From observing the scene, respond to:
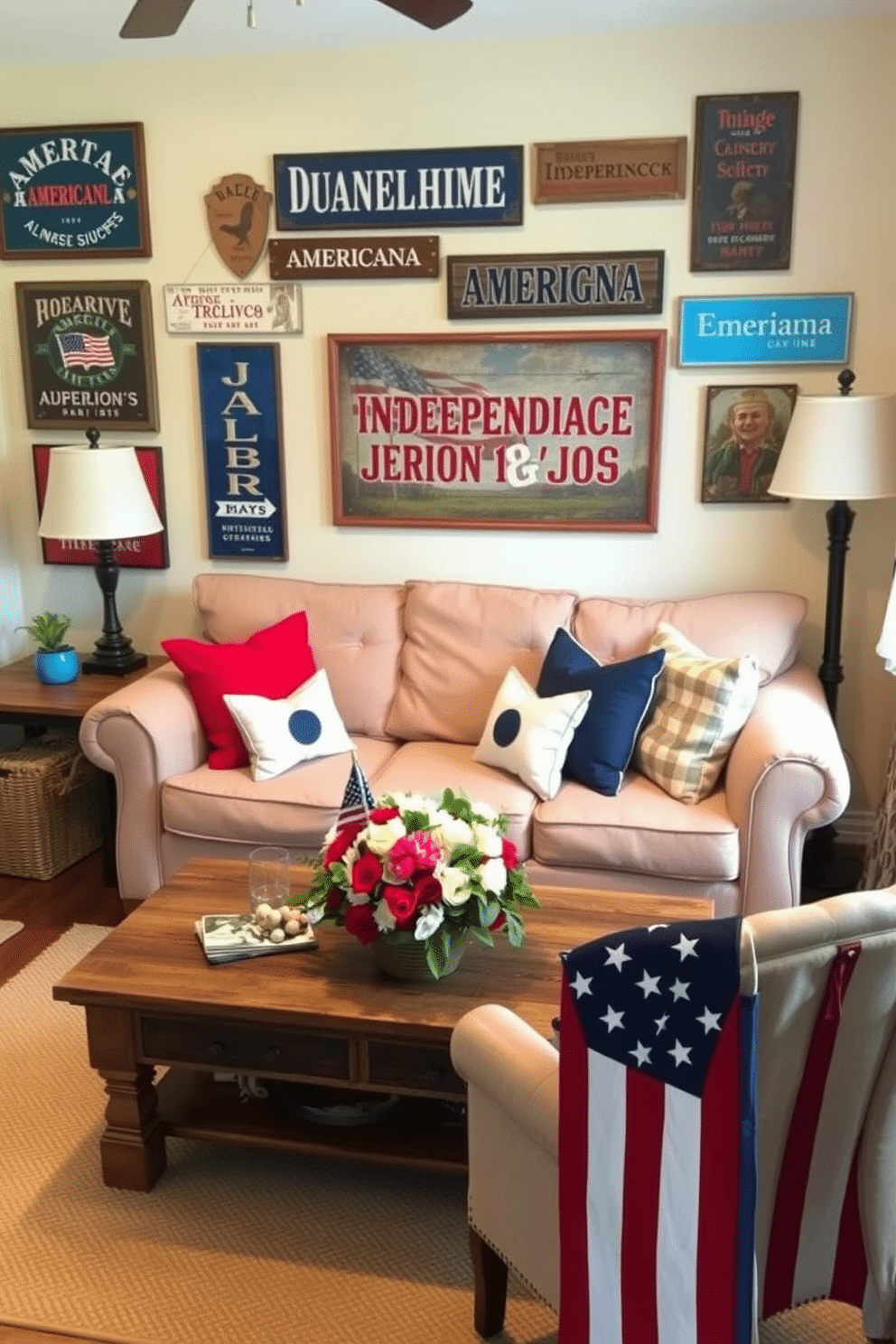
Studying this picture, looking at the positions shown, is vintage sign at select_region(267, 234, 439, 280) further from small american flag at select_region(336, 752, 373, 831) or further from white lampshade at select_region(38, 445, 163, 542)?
small american flag at select_region(336, 752, 373, 831)

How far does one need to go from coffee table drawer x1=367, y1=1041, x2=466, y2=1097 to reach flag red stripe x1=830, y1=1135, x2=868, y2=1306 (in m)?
0.72

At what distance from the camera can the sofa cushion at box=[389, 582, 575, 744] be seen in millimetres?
3658

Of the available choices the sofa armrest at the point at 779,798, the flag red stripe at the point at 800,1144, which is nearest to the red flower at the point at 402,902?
the flag red stripe at the point at 800,1144

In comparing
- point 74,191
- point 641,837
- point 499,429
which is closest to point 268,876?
point 641,837

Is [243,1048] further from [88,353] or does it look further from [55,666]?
[88,353]

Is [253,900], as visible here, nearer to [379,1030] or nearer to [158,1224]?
[379,1030]

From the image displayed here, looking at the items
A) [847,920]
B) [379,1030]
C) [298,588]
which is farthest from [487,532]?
[847,920]

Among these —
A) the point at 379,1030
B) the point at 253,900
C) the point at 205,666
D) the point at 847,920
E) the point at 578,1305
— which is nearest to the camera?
the point at 847,920

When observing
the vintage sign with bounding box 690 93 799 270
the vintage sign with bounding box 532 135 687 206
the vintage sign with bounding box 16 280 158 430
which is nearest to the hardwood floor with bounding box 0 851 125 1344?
the vintage sign with bounding box 16 280 158 430

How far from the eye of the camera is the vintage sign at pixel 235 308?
3.92 meters

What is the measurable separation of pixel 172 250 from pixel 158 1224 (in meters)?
2.95

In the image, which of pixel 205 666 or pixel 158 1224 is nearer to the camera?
pixel 158 1224

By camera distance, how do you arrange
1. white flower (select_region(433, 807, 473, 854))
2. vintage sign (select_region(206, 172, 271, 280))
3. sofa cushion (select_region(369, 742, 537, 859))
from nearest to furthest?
white flower (select_region(433, 807, 473, 854)), sofa cushion (select_region(369, 742, 537, 859)), vintage sign (select_region(206, 172, 271, 280))

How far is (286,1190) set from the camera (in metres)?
2.46
